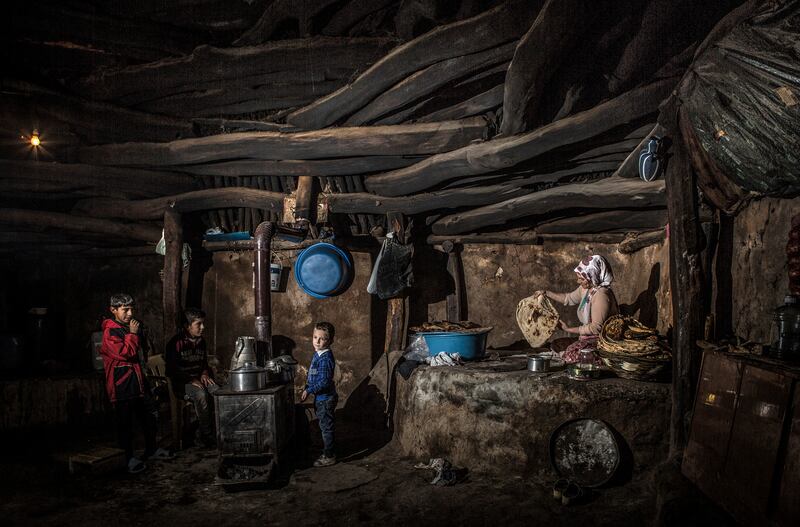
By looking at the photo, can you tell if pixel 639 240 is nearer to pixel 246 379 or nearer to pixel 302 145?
pixel 302 145

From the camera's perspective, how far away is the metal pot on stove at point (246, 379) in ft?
17.6

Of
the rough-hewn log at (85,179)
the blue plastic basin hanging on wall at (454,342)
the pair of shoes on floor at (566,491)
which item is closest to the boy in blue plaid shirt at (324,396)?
the blue plastic basin hanging on wall at (454,342)

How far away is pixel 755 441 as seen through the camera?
3.32 meters

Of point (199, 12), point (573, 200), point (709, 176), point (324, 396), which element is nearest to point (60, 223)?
point (199, 12)

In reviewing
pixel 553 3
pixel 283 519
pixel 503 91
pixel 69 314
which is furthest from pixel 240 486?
pixel 69 314

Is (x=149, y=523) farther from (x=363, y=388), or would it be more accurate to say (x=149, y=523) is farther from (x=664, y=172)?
(x=664, y=172)

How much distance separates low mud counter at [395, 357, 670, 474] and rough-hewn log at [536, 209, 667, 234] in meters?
2.57

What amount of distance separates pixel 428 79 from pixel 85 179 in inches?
202

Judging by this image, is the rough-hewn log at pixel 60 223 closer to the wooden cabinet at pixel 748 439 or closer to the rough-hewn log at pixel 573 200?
the rough-hewn log at pixel 573 200

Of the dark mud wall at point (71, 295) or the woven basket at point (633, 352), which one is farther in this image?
the dark mud wall at point (71, 295)

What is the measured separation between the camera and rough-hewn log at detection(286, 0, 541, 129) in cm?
356

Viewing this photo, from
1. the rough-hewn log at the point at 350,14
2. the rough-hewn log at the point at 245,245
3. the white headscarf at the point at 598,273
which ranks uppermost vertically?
the rough-hewn log at the point at 350,14

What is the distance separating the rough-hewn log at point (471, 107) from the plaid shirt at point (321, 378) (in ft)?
9.96

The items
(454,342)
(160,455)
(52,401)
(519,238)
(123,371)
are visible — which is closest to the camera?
(123,371)
